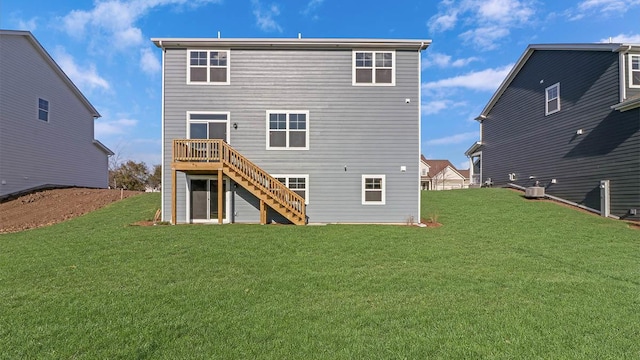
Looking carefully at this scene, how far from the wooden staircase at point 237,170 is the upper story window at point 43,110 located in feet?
36.0

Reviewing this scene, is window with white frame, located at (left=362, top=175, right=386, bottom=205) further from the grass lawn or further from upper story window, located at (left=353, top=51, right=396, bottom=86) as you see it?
upper story window, located at (left=353, top=51, right=396, bottom=86)

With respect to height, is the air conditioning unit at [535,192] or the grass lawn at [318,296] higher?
the air conditioning unit at [535,192]

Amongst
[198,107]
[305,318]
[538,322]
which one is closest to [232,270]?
[305,318]

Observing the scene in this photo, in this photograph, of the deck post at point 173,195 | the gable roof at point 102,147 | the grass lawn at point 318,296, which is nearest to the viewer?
the grass lawn at point 318,296

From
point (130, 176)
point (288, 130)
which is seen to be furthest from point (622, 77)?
point (130, 176)

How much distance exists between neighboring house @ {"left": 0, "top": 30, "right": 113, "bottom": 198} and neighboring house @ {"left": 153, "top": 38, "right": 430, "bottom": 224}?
894 cm

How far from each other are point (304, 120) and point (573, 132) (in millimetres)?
13283

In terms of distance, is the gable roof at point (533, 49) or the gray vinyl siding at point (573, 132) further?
the gable roof at point (533, 49)

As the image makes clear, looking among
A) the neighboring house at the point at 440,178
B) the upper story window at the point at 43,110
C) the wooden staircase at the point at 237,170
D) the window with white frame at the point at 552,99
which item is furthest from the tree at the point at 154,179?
the window with white frame at the point at 552,99

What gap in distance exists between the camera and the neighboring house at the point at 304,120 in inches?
499

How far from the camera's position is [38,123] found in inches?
644

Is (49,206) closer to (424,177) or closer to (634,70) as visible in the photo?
(634,70)

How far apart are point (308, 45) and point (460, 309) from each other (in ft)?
37.8

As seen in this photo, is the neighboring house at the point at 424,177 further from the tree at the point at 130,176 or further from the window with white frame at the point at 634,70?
the tree at the point at 130,176
